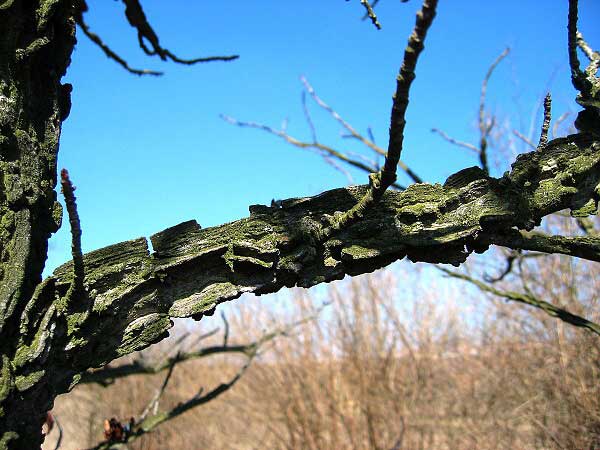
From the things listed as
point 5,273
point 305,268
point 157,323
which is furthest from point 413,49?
point 5,273

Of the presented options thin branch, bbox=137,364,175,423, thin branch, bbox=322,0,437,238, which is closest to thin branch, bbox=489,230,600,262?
thin branch, bbox=322,0,437,238

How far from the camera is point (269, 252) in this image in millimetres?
1371

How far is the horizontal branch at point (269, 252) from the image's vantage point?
1.34 metres

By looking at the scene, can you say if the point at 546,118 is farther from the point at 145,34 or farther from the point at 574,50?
the point at 145,34

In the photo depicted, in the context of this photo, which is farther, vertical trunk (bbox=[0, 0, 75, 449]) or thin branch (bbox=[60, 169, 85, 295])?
vertical trunk (bbox=[0, 0, 75, 449])

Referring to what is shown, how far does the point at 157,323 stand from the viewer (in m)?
1.38

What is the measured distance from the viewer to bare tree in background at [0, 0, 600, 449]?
1281mm

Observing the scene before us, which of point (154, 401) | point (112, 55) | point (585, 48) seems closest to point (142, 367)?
point (154, 401)

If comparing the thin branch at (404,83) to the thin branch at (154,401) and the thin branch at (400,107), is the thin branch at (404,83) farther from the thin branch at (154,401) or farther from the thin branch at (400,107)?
the thin branch at (154,401)

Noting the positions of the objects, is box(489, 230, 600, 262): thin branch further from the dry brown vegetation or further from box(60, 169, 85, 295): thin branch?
the dry brown vegetation

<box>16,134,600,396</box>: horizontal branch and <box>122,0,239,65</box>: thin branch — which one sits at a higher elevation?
<box>122,0,239,65</box>: thin branch

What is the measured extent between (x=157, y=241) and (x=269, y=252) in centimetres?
27

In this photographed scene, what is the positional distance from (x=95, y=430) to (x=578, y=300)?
6559 mm

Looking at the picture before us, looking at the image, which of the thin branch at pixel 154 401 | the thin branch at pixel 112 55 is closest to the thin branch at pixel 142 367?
the thin branch at pixel 154 401
